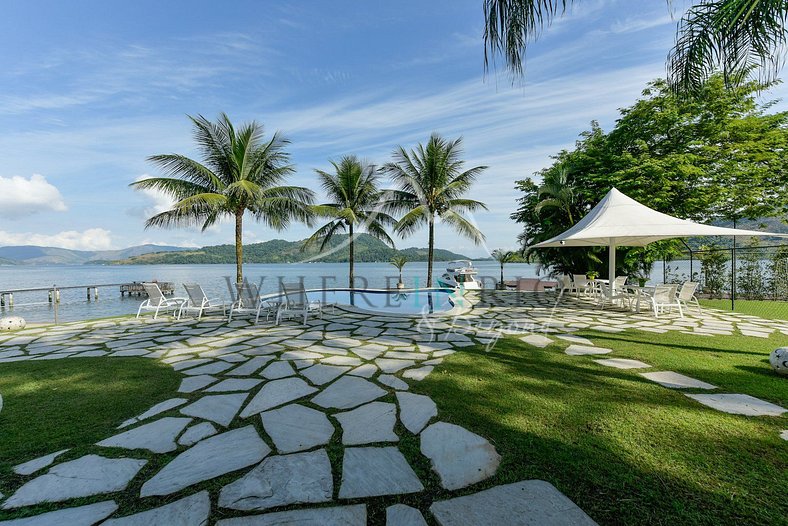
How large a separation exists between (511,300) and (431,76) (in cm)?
785

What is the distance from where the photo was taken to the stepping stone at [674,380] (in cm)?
330

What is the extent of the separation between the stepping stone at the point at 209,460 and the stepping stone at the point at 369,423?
23.8 inches

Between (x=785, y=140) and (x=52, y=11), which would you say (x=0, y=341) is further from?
(x=785, y=140)

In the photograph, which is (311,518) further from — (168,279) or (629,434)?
(168,279)

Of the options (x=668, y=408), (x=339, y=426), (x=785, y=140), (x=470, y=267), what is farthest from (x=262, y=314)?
(x=785, y=140)

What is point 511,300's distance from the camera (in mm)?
11000

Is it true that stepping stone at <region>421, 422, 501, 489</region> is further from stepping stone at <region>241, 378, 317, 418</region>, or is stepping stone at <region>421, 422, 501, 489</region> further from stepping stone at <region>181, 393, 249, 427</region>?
stepping stone at <region>181, 393, 249, 427</region>

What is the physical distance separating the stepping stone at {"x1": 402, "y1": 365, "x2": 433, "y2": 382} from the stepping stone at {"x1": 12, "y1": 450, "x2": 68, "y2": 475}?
9.49 feet

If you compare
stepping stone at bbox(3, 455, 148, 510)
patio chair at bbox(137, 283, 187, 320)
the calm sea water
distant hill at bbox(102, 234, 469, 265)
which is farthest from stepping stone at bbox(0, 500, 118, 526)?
distant hill at bbox(102, 234, 469, 265)

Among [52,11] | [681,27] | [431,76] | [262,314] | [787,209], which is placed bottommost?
[262,314]

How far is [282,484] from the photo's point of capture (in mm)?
1893

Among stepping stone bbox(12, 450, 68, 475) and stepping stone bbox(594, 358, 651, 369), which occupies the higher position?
stepping stone bbox(12, 450, 68, 475)

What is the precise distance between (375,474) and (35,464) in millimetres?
2226

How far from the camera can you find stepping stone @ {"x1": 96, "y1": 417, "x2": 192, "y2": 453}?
2.30 meters
